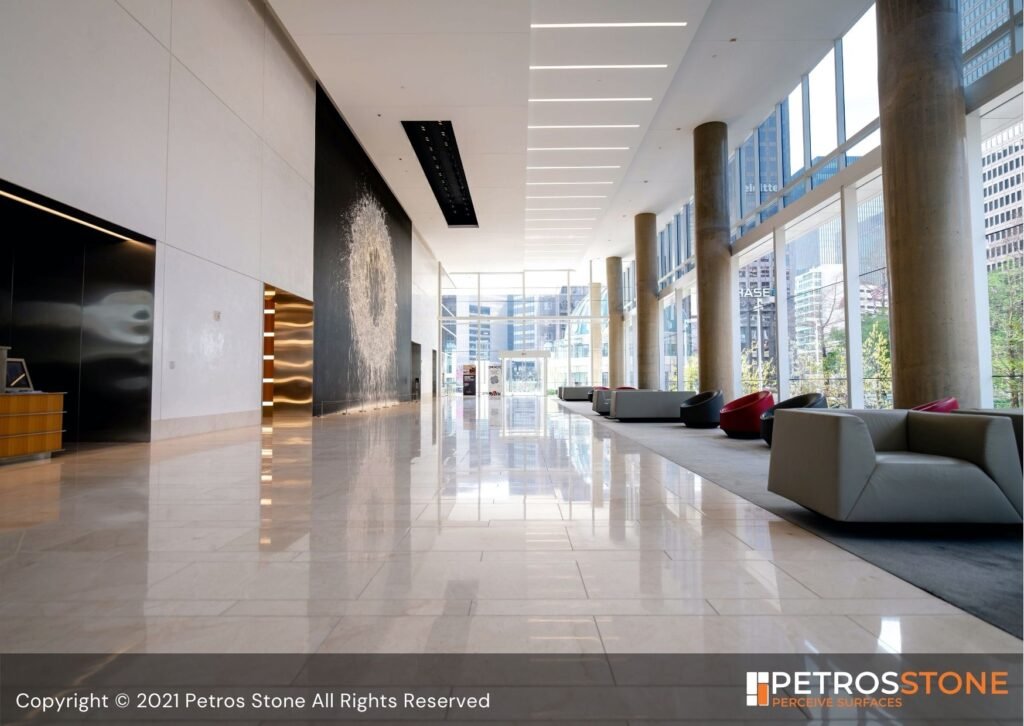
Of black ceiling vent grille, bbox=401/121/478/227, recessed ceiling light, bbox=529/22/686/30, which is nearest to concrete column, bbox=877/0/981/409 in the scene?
recessed ceiling light, bbox=529/22/686/30

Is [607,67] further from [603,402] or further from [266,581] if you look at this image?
[266,581]

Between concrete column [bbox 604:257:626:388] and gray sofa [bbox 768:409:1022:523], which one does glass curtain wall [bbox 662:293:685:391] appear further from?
gray sofa [bbox 768:409:1022:523]

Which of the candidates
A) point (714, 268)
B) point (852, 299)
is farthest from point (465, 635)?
point (714, 268)

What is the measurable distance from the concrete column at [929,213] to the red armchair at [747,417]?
2.10 meters

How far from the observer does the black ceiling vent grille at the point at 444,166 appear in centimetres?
1521

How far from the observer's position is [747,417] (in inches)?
366

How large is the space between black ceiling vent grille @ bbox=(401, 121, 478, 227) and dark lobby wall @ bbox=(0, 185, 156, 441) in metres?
8.58

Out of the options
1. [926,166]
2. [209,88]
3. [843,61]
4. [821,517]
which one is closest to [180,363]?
[209,88]

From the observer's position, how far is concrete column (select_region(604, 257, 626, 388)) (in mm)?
27672

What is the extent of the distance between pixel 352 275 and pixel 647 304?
10672 mm

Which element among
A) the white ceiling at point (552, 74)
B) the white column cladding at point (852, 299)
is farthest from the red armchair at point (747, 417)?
the white ceiling at point (552, 74)

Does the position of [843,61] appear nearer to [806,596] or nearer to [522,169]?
[522,169]

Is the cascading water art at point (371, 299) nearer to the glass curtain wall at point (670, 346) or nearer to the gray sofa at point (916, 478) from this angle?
the glass curtain wall at point (670, 346)

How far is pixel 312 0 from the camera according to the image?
9461 millimetres
